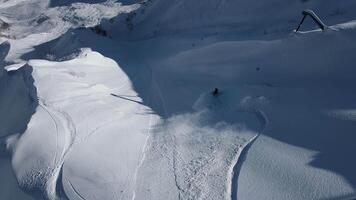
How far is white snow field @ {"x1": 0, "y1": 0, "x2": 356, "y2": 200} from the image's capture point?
4152 millimetres

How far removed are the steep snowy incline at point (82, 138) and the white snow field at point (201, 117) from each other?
2 centimetres

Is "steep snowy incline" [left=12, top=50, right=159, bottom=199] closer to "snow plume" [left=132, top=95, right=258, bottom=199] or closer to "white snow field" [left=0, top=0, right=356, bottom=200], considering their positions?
"white snow field" [left=0, top=0, right=356, bottom=200]

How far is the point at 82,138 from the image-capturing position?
203 inches

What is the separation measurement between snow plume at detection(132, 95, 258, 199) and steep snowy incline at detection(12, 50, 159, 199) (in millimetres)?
201

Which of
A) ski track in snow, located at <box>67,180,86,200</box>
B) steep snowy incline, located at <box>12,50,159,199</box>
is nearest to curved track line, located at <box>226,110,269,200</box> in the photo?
steep snowy incline, located at <box>12,50,159,199</box>

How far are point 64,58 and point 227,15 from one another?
375cm

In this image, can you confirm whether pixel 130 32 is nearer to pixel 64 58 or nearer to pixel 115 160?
pixel 64 58

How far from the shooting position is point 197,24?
9867 mm

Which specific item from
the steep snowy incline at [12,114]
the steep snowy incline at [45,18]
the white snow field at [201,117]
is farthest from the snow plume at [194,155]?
the steep snowy incline at [45,18]

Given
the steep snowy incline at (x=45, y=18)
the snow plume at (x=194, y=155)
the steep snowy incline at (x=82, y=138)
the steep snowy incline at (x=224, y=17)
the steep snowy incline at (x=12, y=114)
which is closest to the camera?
the snow plume at (x=194, y=155)

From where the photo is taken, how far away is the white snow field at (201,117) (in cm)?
415

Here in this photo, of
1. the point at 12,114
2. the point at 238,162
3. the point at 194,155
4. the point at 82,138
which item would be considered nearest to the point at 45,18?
the point at 12,114

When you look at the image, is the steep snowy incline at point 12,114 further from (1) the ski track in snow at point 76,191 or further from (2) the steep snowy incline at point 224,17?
(2) the steep snowy incline at point 224,17

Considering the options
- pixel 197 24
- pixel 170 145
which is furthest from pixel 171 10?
pixel 170 145
